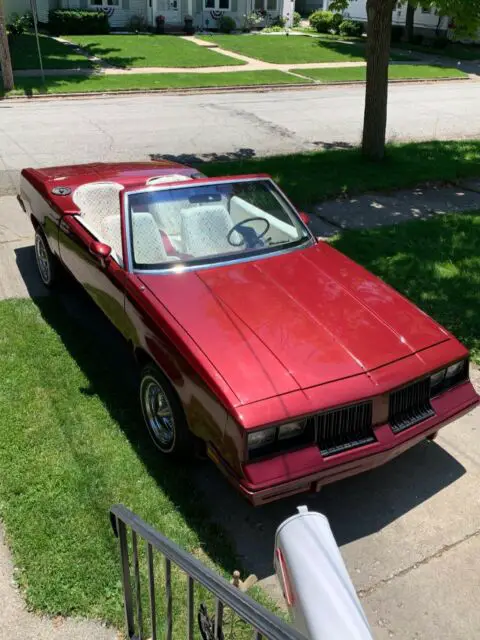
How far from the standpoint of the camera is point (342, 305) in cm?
411

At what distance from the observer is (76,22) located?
3022 centimetres

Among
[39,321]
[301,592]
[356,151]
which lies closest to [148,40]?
[356,151]

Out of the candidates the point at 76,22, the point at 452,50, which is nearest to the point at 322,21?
the point at 452,50

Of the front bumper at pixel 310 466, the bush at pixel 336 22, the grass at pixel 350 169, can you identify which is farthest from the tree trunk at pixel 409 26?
the front bumper at pixel 310 466

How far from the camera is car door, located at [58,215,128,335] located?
4449mm

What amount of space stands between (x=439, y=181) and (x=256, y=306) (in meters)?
7.52

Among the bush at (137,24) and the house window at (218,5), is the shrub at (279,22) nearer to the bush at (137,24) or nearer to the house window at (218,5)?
the house window at (218,5)

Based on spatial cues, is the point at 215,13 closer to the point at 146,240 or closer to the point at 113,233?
the point at 113,233

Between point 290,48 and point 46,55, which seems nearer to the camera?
point 46,55

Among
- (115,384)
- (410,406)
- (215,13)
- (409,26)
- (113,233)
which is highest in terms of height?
(215,13)

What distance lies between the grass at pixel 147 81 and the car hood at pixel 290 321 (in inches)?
610

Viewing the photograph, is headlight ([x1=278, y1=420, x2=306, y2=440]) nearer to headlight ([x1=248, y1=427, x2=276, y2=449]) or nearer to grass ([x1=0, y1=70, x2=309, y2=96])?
headlight ([x1=248, y1=427, x2=276, y2=449])

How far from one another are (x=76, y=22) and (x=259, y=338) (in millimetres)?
31626

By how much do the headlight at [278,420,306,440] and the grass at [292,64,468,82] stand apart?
21.2m
